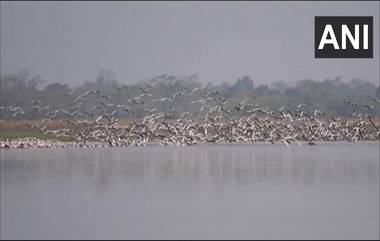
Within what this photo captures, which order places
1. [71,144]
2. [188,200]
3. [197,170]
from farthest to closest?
[71,144], [197,170], [188,200]

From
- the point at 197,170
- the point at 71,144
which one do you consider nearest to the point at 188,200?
the point at 197,170

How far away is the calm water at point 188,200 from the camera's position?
13242mm

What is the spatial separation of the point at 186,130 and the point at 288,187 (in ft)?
70.7

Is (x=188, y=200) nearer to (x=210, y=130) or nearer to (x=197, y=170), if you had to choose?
(x=197, y=170)

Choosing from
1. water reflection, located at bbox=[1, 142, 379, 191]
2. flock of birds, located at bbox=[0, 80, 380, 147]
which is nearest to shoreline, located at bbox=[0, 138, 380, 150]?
flock of birds, located at bbox=[0, 80, 380, 147]

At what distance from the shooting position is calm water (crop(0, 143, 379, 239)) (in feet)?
43.4

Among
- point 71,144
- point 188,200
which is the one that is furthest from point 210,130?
point 188,200

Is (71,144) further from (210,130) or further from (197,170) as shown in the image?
(197,170)

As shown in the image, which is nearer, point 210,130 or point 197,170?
point 197,170

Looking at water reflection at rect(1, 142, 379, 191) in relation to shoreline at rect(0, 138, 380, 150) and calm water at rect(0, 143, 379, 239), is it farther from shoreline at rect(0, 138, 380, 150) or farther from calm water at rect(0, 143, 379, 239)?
shoreline at rect(0, 138, 380, 150)

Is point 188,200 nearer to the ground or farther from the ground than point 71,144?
nearer to the ground

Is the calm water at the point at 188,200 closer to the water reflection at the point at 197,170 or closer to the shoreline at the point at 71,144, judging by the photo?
the water reflection at the point at 197,170

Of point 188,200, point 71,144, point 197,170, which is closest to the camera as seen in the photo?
point 188,200

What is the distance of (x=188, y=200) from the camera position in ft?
54.5
